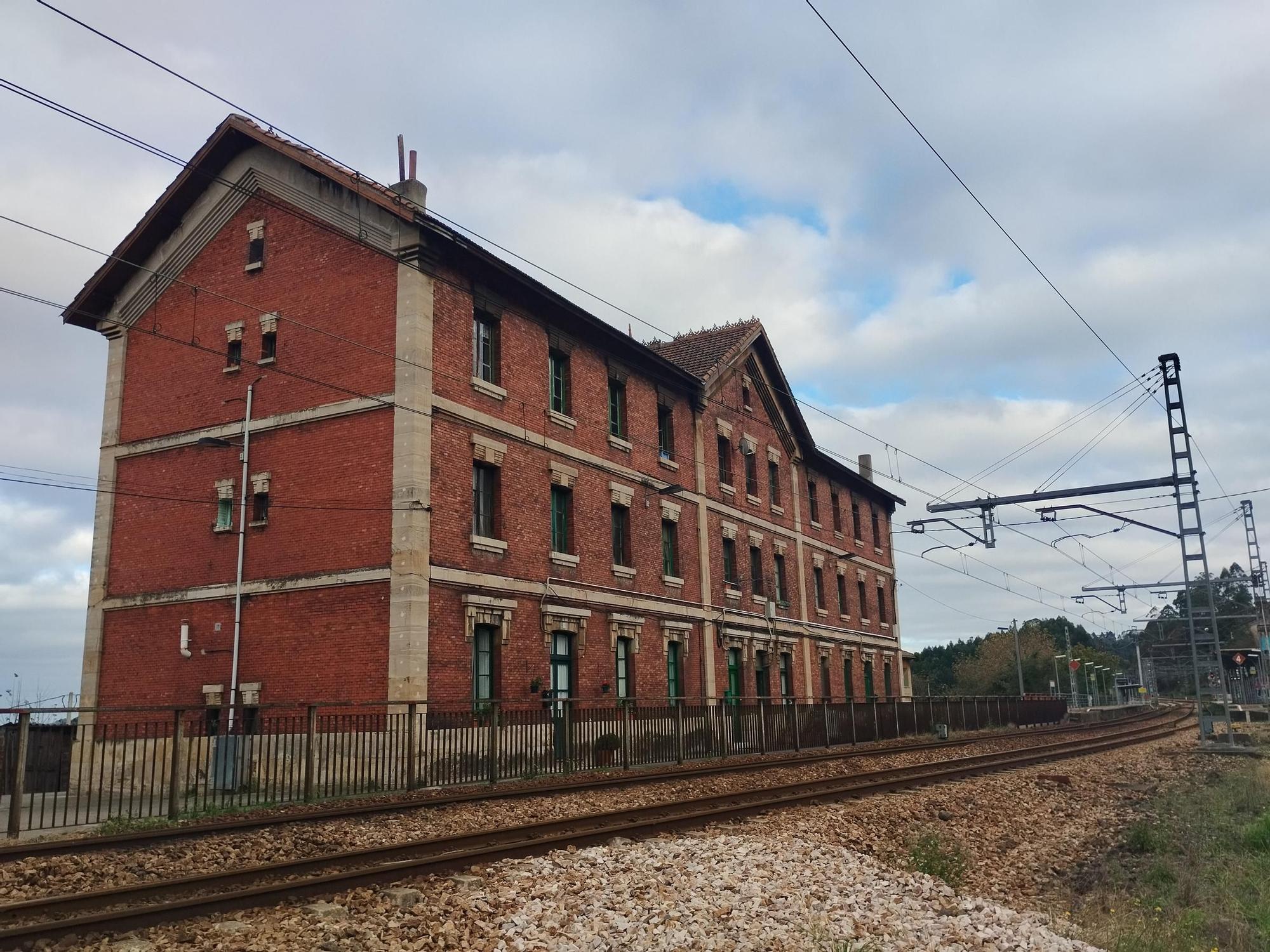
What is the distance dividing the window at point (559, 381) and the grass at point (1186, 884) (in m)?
15.0

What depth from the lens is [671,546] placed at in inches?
1123

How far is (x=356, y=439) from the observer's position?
20406 millimetres

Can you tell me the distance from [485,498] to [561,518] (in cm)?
269

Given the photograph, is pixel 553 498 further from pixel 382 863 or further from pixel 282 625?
pixel 382 863

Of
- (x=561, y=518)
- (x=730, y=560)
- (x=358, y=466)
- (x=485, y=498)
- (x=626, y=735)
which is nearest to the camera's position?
(x=626, y=735)

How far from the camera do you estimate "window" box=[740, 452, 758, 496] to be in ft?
110

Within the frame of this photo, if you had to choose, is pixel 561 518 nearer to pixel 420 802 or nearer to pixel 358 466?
pixel 358 466

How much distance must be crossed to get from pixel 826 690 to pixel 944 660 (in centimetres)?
9080

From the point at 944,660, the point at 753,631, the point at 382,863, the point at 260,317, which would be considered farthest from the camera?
the point at 944,660

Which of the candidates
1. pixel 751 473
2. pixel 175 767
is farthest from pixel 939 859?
pixel 751 473

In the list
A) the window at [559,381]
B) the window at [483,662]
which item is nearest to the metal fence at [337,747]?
the window at [483,662]

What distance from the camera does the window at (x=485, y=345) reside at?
22.1 metres

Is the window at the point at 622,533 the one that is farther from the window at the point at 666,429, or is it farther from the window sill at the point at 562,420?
the window at the point at 666,429

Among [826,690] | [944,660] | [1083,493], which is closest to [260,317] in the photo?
[1083,493]
